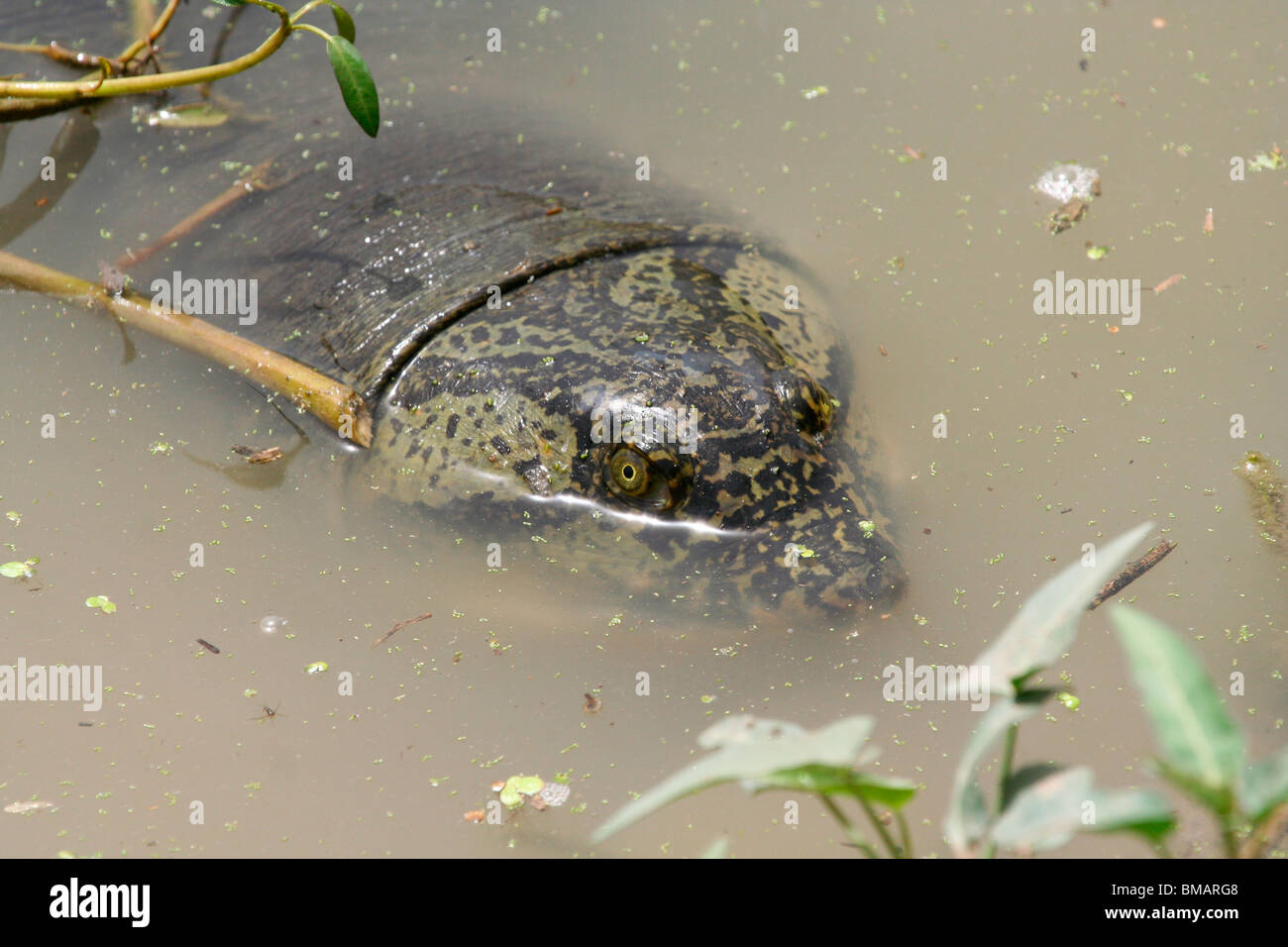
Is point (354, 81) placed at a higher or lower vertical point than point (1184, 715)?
higher

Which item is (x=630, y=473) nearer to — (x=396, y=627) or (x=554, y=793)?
(x=396, y=627)

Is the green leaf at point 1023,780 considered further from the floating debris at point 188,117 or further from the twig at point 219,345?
the floating debris at point 188,117

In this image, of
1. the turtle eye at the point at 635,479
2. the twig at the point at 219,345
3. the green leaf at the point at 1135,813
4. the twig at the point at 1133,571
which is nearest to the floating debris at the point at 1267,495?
the twig at the point at 1133,571

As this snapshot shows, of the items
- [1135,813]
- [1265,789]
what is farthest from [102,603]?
[1265,789]

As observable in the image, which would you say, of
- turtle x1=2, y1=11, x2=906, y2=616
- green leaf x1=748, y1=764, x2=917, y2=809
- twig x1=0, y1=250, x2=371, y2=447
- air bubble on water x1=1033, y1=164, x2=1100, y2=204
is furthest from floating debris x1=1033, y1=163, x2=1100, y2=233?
green leaf x1=748, y1=764, x2=917, y2=809

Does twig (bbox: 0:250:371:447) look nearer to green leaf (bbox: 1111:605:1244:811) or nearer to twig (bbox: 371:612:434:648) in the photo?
twig (bbox: 371:612:434:648)
